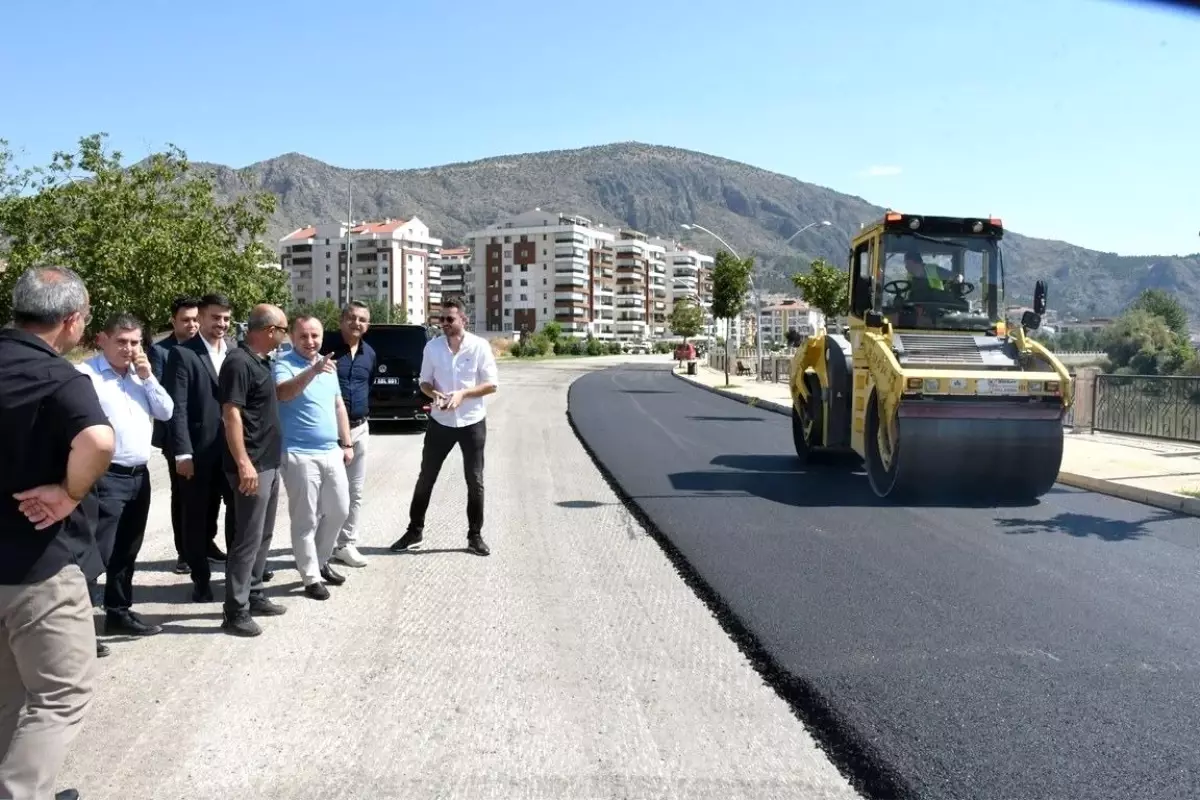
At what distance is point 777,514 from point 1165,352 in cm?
3964

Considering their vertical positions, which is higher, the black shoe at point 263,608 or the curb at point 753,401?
the curb at point 753,401

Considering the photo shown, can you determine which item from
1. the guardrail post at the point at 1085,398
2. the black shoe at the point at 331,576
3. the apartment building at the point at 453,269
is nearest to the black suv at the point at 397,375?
the black shoe at the point at 331,576

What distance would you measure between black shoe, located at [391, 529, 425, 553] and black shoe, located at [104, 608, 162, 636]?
7.50 ft

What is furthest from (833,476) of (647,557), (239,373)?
(239,373)

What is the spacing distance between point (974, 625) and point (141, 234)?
3421cm

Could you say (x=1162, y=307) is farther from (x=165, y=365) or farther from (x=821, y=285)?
(x=165, y=365)

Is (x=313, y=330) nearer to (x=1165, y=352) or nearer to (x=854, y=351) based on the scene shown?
(x=854, y=351)

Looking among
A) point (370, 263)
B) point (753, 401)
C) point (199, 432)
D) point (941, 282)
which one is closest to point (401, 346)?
point (941, 282)

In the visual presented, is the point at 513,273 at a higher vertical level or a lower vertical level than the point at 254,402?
higher

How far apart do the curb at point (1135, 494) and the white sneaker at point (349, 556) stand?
24.8 ft

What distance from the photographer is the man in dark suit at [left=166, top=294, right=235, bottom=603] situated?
5949mm

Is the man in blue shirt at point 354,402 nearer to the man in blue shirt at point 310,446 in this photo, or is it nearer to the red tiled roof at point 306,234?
the man in blue shirt at point 310,446

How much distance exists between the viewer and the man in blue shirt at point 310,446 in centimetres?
595

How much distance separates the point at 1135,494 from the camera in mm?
10500
